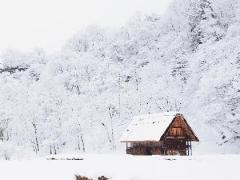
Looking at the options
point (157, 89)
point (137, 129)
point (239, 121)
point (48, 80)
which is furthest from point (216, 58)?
point (48, 80)

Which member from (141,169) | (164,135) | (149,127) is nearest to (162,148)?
(164,135)

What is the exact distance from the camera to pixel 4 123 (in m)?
60.4

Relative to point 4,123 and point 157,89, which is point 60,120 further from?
point 157,89

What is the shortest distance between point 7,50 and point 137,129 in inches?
3054


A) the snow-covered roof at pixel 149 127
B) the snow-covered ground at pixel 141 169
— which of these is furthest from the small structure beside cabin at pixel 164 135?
the snow-covered ground at pixel 141 169

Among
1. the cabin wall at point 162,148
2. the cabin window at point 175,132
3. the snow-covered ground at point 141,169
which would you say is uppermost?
the cabin window at point 175,132

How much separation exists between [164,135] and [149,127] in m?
3.12

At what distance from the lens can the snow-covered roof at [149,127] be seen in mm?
40375

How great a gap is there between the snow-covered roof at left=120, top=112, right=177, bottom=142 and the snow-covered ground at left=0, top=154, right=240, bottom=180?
52.9ft

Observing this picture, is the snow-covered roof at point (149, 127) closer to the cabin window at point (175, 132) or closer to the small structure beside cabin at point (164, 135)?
the small structure beside cabin at point (164, 135)

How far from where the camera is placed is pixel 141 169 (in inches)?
700

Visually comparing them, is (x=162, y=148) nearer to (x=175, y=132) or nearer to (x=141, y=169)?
(x=175, y=132)

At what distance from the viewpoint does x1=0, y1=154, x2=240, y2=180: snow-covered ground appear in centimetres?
1555

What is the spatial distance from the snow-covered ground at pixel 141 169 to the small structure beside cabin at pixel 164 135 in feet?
52.7
